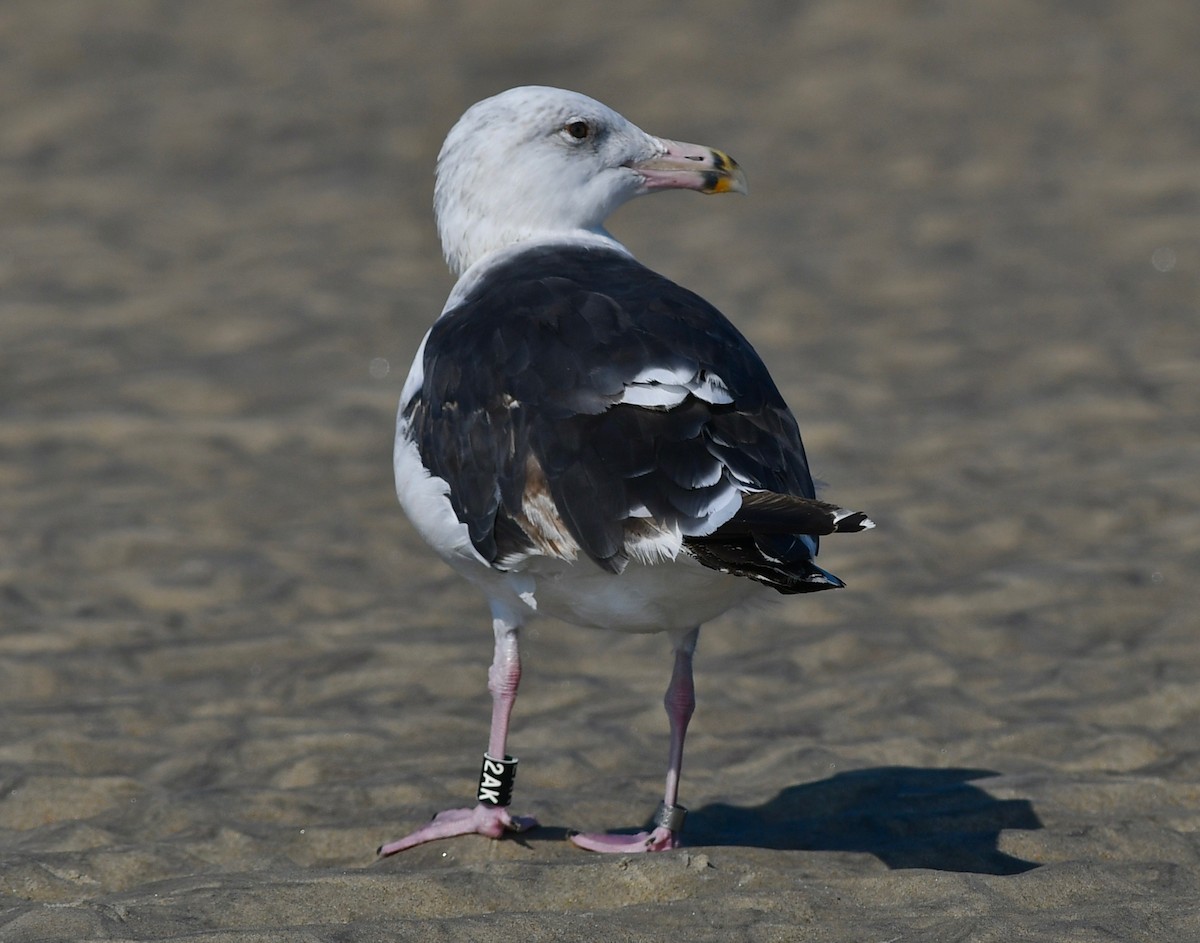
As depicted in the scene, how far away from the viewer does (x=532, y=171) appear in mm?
6039

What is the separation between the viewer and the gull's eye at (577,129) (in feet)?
20.1

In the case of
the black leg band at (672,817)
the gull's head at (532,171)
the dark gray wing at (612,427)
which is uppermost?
the gull's head at (532,171)

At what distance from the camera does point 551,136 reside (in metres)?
6.10

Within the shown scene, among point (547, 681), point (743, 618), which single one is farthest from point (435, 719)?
point (743, 618)

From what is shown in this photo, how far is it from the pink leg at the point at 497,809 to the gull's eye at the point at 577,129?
1.84 m

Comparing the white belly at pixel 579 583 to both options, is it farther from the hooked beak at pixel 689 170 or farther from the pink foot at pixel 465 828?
the hooked beak at pixel 689 170

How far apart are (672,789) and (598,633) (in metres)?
2.67

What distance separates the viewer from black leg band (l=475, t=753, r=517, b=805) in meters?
5.32

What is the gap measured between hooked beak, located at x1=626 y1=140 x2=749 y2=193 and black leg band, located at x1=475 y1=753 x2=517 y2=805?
2.24 meters

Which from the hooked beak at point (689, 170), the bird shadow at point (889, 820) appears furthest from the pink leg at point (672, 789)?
the hooked beak at point (689, 170)

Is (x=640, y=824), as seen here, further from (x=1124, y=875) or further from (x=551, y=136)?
(x=551, y=136)

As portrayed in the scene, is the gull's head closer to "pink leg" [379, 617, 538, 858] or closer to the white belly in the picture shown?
the white belly

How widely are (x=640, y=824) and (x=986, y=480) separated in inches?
157

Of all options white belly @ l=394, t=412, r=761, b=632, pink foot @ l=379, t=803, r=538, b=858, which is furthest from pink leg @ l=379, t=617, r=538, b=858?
white belly @ l=394, t=412, r=761, b=632
